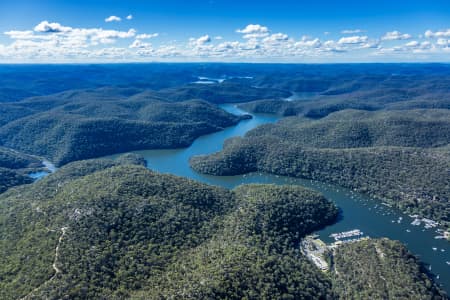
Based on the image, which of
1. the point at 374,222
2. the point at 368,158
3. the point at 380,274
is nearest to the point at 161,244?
the point at 380,274

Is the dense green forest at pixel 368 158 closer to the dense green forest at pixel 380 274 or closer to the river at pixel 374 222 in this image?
the river at pixel 374 222

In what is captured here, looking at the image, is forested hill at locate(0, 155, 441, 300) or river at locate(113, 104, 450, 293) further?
river at locate(113, 104, 450, 293)

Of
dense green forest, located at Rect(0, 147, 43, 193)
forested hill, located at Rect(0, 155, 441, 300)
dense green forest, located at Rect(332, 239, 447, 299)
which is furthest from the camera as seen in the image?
dense green forest, located at Rect(0, 147, 43, 193)

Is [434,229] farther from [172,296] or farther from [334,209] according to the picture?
[172,296]

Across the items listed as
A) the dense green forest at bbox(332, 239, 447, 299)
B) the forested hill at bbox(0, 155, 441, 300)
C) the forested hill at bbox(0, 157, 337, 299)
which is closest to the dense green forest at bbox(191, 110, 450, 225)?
the forested hill at bbox(0, 157, 337, 299)

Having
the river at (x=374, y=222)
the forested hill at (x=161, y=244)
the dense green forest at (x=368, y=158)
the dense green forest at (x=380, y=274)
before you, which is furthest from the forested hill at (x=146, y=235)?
the dense green forest at (x=368, y=158)

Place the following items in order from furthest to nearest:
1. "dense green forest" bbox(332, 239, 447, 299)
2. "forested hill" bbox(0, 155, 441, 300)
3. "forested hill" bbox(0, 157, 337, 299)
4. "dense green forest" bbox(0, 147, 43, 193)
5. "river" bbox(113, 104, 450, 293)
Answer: "dense green forest" bbox(0, 147, 43, 193) → "river" bbox(113, 104, 450, 293) → "dense green forest" bbox(332, 239, 447, 299) → "forested hill" bbox(0, 157, 337, 299) → "forested hill" bbox(0, 155, 441, 300)

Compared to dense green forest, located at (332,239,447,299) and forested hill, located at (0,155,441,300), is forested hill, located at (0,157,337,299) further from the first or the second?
dense green forest, located at (332,239,447,299)

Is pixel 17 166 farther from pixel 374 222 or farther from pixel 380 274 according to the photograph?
pixel 380 274
